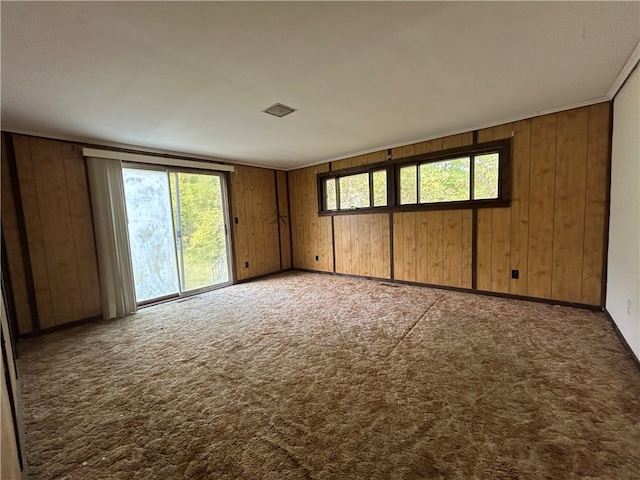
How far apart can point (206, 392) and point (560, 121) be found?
4550 millimetres

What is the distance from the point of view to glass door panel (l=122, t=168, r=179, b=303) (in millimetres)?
3973

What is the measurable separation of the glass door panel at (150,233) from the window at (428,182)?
2.92 meters

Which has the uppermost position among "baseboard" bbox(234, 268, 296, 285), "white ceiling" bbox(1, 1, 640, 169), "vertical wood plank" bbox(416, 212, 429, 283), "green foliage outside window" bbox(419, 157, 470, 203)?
"white ceiling" bbox(1, 1, 640, 169)

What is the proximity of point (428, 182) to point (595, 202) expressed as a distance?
191 centimetres

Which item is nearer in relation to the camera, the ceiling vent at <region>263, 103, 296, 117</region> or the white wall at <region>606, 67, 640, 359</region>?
the white wall at <region>606, 67, 640, 359</region>

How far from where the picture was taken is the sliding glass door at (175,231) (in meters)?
4.03

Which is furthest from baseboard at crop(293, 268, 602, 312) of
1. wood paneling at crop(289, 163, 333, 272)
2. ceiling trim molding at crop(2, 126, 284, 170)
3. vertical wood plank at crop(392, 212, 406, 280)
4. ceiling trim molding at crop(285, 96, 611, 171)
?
ceiling trim molding at crop(2, 126, 284, 170)

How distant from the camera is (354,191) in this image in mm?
5141

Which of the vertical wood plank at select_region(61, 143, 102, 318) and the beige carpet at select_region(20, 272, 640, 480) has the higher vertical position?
the vertical wood plank at select_region(61, 143, 102, 318)

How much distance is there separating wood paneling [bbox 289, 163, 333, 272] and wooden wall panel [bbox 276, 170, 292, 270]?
12 centimetres

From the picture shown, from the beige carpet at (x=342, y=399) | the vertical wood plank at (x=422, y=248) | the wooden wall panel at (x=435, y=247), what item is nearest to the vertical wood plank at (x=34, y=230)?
the beige carpet at (x=342, y=399)

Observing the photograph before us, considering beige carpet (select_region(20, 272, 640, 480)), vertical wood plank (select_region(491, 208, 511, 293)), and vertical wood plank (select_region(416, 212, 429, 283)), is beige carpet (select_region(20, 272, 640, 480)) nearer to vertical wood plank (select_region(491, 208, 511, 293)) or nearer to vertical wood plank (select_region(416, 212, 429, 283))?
vertical wood plank (select_region(491, 208, 511, 293))

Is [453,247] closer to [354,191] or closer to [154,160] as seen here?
[354,191]

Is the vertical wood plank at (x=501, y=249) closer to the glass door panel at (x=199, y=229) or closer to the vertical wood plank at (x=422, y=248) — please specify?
the vertical wood plank at (x=422, y=248)
